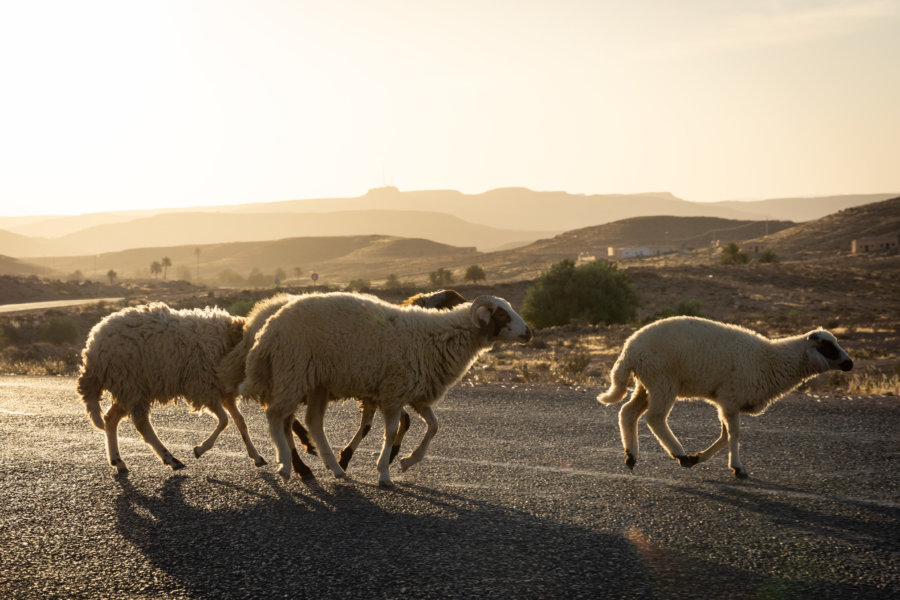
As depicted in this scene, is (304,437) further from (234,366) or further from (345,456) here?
(234,366)

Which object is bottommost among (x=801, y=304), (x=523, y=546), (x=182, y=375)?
(x=801, y=304)

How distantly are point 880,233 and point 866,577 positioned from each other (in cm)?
12653

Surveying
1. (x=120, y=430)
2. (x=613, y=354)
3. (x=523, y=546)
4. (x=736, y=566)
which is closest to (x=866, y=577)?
(x=736, y=566)

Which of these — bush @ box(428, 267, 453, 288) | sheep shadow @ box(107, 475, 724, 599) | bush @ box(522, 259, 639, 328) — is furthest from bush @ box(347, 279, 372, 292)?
sheep shadow @ box(107, 475, 724, 599)

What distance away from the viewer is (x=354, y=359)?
877 centimetres

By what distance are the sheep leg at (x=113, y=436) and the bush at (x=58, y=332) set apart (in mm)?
46531

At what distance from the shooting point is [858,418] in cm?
1228

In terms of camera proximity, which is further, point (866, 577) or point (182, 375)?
point (182, 375)

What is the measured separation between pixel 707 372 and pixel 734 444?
806mm

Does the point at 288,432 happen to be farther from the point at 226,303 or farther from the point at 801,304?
the point at 226,303

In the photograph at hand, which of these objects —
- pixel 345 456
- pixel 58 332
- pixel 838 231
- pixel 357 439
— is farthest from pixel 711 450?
pixel 838 231

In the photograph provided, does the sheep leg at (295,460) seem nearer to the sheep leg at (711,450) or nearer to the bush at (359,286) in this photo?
the sheep leg at (711,450)

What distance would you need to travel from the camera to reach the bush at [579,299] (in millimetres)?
46906

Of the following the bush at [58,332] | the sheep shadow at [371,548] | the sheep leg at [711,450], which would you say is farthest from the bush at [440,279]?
the sheep shadow at [371,548]
